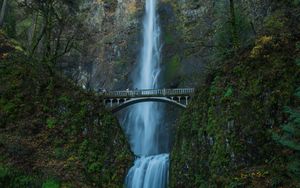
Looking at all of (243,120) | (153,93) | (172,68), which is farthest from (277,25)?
(172,68)

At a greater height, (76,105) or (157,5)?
(157,5)

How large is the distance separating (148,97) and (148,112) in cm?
552

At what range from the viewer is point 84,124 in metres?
25.6

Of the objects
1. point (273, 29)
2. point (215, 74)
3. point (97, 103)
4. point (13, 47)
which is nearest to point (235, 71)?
point (215, 74)

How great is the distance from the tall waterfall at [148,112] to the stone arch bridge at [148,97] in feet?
13.0

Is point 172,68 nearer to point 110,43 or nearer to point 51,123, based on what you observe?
point 110,43

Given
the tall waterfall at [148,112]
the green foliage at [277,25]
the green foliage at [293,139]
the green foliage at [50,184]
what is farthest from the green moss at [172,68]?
the green foliage at [293,139]

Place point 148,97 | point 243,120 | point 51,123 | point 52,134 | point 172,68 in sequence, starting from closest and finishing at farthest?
point 243,120 < point 52,134 < point 51,123 < point 148,97 < point 172,68

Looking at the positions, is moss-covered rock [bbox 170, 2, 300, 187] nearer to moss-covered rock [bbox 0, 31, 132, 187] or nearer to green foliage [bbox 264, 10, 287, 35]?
green foliage [bbox 264, 10, 287, 35]

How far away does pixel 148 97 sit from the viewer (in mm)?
40656

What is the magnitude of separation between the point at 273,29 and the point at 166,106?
2338cm

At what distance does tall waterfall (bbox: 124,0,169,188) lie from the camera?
41.7 metres

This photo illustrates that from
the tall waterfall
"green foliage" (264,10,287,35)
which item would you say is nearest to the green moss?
the tall waterfall

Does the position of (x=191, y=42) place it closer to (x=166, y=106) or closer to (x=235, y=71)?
(x=166, y=106)
